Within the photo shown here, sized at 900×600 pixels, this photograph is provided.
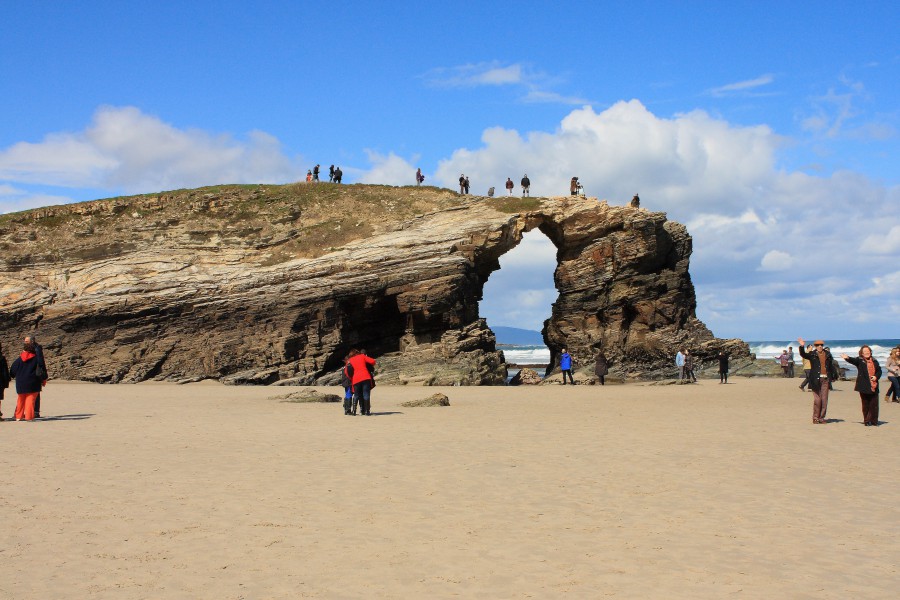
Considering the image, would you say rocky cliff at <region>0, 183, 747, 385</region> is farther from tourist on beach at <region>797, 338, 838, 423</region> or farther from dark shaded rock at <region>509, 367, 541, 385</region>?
tourist on beach at <region>797, 338, 838, 423</region>

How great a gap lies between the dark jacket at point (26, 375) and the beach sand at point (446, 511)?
0.92m

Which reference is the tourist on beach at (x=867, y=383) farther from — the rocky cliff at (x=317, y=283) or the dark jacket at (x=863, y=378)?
the rocky cliff at (x=317, y=283)

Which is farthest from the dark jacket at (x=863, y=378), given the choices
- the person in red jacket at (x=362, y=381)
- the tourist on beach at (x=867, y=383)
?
the person in red jacket at (x=362, y=381)

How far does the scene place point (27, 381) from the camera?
672 inches

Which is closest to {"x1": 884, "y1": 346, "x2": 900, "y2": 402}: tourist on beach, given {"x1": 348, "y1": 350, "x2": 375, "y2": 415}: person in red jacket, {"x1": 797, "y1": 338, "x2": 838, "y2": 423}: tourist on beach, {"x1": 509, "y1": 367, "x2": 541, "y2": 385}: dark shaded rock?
{"x1": 797, "y1": 338, "x2": 838, "y2": 423}: tourist on beach

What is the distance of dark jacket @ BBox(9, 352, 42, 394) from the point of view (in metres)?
17.0

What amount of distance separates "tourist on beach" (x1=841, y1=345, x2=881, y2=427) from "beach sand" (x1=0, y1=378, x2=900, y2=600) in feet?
1.34

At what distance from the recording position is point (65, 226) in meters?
41.1

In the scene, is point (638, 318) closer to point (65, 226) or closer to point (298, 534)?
point (65, 226)

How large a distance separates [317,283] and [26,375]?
1944 centimetres

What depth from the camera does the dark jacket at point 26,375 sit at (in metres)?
17.0

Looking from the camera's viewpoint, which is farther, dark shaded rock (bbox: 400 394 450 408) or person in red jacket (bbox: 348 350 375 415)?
dark shaded rock (bbox: 400 394 450 408)

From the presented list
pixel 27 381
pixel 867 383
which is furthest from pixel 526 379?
pixel 27 381

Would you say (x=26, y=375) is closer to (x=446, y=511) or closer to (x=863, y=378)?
(x=446, y=511)
